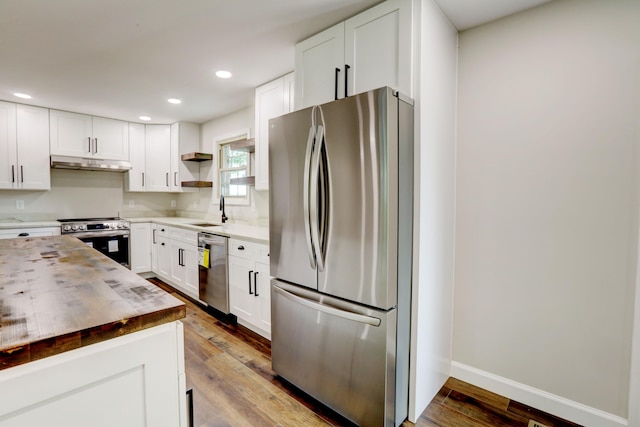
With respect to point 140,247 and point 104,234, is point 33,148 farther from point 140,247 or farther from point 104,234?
point 140,247

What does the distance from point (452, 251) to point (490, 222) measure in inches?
12.2

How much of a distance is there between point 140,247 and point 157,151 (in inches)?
58.6

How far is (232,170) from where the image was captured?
4176 millimetres

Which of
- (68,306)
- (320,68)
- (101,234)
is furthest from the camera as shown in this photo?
(101,234)

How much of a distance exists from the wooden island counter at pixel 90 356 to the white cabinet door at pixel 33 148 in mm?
3717

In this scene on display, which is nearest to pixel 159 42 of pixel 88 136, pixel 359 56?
pixel 359 56

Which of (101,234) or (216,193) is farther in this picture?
(216,193)

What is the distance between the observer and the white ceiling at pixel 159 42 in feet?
6.15

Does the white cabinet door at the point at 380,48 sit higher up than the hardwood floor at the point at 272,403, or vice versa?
the white cabinet door at the point at 380,48

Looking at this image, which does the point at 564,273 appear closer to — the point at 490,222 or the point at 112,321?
the point at 490,222

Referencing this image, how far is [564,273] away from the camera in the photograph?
1788 millimetres

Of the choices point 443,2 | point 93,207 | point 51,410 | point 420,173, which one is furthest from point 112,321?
point 93,207

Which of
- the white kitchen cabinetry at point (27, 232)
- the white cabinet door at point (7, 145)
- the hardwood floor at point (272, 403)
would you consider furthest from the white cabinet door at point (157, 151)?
the hardwood floor at point (272, 403)

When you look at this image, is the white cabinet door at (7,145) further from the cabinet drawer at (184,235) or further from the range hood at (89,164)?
the cabinet drawer at (184,235)
